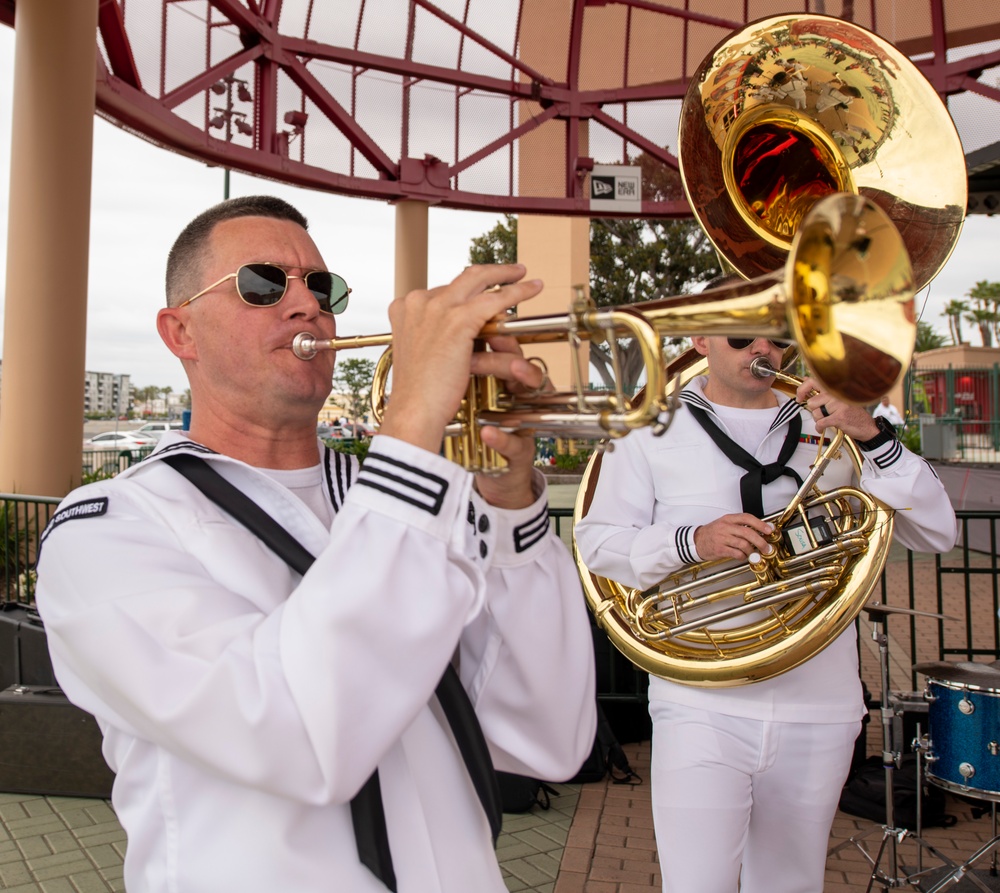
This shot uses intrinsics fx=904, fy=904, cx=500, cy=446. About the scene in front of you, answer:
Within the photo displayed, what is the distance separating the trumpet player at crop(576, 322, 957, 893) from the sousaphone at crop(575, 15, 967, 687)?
0.08 metres

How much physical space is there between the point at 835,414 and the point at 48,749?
375 centimetres

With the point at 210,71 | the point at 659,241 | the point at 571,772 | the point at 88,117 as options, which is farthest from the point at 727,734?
the point at 659,241

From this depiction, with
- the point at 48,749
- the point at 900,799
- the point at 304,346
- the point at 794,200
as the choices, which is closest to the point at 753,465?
the point at 794,200

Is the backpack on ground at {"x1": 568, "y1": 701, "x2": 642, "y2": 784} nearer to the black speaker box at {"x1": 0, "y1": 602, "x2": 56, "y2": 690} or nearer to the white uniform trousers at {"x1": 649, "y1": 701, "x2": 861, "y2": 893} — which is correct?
the white uniform trousers at {"x1": 649, "y1": 701, "x2": 861, "y2": 893}

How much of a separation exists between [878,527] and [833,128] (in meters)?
1.10

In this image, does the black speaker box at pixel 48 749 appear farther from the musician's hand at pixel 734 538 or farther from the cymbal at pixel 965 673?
the cymbal at pixel 965 673

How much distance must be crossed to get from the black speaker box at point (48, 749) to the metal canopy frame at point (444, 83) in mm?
5865

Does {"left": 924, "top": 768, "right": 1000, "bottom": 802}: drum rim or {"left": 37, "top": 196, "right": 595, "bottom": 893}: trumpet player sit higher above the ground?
{"left": 37, "top": 196, "right": 595, "bottom": 893}: trumpet player

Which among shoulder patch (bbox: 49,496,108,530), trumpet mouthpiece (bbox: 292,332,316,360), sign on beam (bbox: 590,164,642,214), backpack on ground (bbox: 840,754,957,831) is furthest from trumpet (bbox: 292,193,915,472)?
sign on beam (bbox: 590,164,642,214)

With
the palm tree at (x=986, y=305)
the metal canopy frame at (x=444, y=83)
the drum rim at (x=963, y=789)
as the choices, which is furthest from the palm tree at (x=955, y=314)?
the drum rim at (x=963, y=789)

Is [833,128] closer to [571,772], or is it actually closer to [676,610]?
[676,610]

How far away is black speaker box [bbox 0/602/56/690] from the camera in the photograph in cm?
450

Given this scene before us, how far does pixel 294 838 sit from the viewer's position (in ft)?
4.18

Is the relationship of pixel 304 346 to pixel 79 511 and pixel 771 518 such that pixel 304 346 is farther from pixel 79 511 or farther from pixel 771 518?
pixel 771 518
